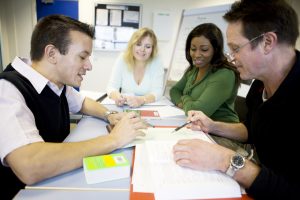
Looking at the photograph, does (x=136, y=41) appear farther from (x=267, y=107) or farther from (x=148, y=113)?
(x=267, y=107)

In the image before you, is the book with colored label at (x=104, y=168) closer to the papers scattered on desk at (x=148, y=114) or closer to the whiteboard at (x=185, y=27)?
the papers scattered on desk at (x=148, y=114)

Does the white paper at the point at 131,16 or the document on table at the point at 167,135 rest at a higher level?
the white paper at the point at 131,16

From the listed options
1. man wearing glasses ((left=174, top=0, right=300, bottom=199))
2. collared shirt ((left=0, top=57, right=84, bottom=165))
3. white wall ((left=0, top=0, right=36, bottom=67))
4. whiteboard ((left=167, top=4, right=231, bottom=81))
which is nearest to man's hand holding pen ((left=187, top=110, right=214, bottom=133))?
man wearing glasses ((left=174, top=0, right=300, bottom=199))

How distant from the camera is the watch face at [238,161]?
78 centimetres

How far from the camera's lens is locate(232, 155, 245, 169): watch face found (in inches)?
30.7

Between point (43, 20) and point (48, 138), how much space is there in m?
0.58

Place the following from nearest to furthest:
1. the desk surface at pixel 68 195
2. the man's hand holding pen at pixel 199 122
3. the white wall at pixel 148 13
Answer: the desk surface at pixel 68 195 → the man's hand holding pen at pixel 199 122 → the white wall at pixel 148 13

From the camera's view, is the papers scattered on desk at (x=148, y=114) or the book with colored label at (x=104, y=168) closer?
the book with colored label at (x=104, y=168)

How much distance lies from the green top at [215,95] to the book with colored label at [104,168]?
0.88 metres

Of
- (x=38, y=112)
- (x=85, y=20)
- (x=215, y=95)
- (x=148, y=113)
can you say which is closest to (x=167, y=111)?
(x=148, y=113)

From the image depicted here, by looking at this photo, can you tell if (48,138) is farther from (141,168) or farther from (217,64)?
(217,64)

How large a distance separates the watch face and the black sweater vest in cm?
83

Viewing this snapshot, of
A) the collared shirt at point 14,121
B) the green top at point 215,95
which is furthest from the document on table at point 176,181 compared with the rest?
the green top at point 215,95

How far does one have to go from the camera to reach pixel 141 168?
0.84 metres
